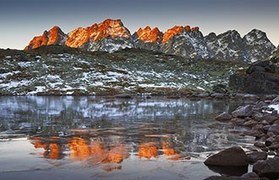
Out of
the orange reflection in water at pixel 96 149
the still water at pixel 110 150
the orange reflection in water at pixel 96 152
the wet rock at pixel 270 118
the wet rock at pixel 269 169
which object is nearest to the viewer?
the wet rock at pixel 269 169

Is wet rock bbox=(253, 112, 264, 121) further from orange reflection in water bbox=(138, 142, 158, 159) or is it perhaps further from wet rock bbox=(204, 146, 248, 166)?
wet rock bbox=(204, 146, 248, 166)

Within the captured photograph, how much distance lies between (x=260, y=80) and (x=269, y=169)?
115m

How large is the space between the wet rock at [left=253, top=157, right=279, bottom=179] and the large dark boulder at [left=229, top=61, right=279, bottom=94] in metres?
111

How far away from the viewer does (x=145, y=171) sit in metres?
17.5

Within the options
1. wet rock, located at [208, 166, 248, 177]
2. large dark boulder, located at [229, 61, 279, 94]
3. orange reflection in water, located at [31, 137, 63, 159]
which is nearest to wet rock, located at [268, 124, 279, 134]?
wet rock, located at [208, 166, 248, 177]

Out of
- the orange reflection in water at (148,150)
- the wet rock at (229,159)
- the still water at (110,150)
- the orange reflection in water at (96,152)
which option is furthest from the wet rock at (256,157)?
the orange reflection in water at (96,152)

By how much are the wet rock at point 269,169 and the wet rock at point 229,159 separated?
2313 mm

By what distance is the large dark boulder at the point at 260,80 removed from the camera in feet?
400

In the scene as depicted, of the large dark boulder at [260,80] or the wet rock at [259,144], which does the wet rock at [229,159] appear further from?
the large dark boulder at [260,80]

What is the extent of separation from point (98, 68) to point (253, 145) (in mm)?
A: 173093

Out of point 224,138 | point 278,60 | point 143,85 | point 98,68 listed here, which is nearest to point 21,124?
point 224,138

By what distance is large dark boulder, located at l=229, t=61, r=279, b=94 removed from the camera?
122050 mm

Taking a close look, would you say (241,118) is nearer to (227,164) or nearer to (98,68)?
(227,164)

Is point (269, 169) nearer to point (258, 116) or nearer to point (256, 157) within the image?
point (256, 157)
